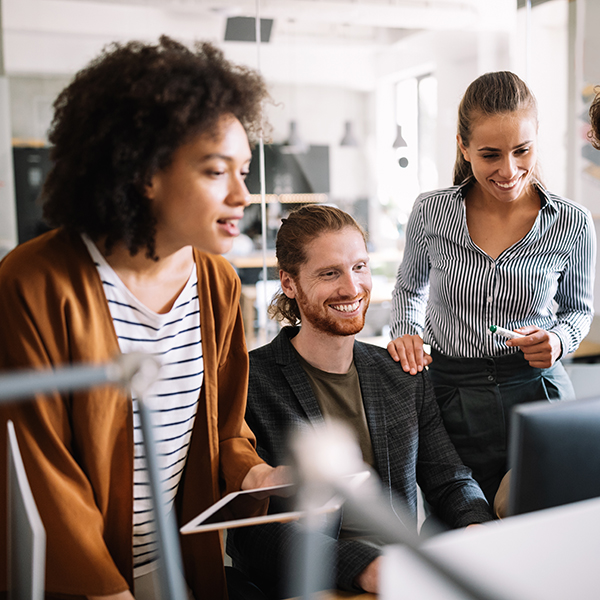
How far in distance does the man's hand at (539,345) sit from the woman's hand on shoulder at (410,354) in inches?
8.0

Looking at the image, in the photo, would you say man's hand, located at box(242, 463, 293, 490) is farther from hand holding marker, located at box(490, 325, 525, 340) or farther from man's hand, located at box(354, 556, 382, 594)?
hand holding marker, located at box(490, 325, 525, 340)

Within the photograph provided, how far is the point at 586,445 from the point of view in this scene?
87 centimetres

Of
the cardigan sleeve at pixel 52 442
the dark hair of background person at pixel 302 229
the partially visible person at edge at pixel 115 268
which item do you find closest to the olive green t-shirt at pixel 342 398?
the dark hair of background person at pixel 302 229

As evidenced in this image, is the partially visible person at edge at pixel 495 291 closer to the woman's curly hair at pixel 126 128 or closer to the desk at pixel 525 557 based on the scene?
the woman's curly hair at pixel 126 128

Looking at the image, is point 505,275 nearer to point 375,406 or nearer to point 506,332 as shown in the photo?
point 506,332

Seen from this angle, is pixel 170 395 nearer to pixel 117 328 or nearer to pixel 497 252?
pixel 117 328

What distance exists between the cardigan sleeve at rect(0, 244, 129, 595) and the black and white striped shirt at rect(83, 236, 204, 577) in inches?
3.2

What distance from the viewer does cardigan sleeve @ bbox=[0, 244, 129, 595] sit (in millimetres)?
836

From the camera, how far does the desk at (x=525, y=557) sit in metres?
0.47

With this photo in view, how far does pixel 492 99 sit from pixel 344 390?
2.49ft

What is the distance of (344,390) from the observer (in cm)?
156

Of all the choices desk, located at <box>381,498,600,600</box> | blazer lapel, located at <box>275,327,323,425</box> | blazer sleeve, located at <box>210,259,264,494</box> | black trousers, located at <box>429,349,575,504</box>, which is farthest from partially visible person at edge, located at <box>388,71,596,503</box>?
desk, located at <box>381,498,600,600</box>

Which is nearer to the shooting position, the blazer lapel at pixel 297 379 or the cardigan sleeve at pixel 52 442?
the cardigan sleeve at pixel 52 442

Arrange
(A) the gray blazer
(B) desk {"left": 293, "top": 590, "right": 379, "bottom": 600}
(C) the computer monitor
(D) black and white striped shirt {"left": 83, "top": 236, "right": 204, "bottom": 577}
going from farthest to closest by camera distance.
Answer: (A) the gray blazer
(B) desk {"left": 293, "top": 590, "right": 379, "bottom": 600}
(D) black and white striped shirt {"left": 83, "top": 236, "right": 204, "bottom": 577}
(C) the computer monitor
